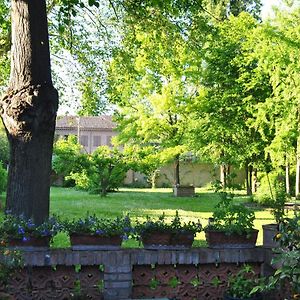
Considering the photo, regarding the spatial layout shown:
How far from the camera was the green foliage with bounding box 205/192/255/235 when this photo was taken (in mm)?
4730

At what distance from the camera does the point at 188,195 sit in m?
23.3

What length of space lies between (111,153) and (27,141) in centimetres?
1599

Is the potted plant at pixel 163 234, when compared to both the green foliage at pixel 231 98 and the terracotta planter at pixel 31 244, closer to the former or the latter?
the terracotta planter at pixel 31 244

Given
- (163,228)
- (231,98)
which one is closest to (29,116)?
(163,228)

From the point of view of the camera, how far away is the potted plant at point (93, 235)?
443cm

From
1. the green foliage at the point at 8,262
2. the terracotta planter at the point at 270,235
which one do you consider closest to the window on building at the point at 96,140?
the terracotta planter at the point at 270,235

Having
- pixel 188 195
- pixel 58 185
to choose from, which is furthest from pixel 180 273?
pixel 58 185

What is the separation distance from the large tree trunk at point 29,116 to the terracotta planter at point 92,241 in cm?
112

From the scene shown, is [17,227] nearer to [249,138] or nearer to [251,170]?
[249,138]

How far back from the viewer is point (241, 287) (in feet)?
15.0

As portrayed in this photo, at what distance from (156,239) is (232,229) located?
756mm

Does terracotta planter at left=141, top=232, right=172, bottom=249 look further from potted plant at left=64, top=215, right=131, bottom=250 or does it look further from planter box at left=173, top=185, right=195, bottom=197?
planter box at left=173, top=185, right=195, bottom=197

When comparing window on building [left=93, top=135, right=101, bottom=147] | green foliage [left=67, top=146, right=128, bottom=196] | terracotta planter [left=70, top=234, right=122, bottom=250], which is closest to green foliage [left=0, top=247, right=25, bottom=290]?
terracotta planter [left=70, top=234, right=122, bottom=250]

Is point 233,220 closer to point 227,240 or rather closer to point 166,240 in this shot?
point 227,240
